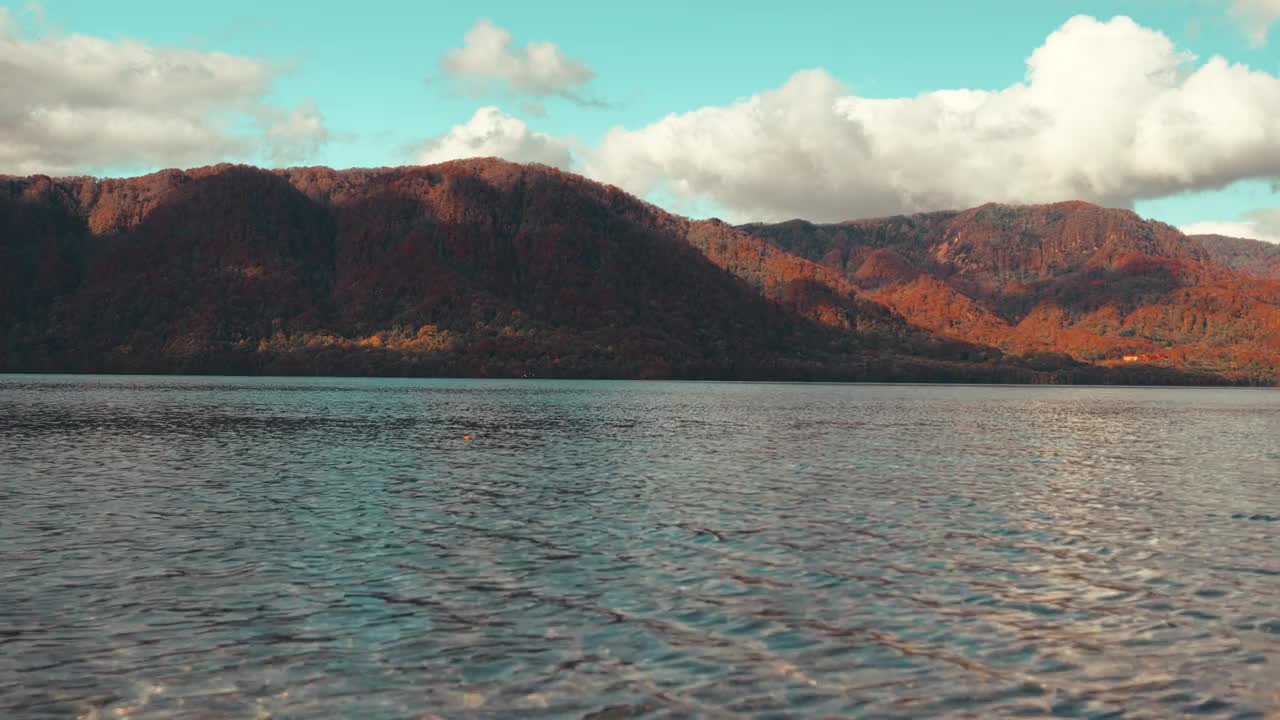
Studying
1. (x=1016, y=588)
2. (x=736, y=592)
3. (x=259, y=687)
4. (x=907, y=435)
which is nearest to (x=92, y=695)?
(x=259, y=687)

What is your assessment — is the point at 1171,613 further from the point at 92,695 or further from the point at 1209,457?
the point at 1209,457

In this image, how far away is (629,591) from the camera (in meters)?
25.6

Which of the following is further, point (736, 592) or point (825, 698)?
point (736, 592)

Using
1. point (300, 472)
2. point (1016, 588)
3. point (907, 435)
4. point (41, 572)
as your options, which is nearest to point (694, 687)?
point (1016, 588)

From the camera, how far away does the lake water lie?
1767 cm

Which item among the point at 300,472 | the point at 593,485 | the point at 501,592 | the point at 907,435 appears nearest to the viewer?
the point at 501,592

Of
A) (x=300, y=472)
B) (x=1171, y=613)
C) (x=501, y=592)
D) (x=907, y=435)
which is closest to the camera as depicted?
(x=1171, y=613)

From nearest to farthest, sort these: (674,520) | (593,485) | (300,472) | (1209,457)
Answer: (674,520) → (593,485) → (300,472) → (1209,457)

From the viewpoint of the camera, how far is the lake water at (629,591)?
58.0ft

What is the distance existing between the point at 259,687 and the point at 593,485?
32519 mm

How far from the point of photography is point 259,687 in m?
17.7

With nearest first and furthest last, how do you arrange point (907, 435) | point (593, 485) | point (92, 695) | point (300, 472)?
point (92, 695) → point (593, 485) → point (300, 472) → point (907, 435)

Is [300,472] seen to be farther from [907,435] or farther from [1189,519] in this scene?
[907,435]

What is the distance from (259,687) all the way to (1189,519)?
3607cm
